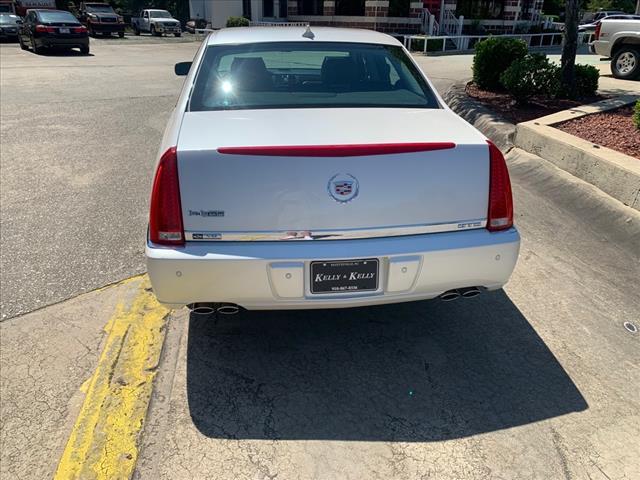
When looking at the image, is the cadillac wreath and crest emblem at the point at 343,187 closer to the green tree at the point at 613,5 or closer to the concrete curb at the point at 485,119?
the concrete curb at the point at 485,119

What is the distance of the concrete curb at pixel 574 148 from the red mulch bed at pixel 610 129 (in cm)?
15

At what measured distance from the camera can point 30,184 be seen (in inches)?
235

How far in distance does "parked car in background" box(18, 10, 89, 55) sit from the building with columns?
1445 centimetres

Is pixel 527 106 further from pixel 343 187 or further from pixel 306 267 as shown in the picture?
pixel 306 267

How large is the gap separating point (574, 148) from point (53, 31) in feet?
70.5

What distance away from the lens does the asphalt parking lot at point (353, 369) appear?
2482 mm

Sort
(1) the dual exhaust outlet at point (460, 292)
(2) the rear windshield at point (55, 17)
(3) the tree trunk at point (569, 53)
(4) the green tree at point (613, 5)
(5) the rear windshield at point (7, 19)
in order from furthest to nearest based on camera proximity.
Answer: (4) the green tree at point (613, 5) → (5) the rear windshield at point (7, 19) → (2) the rear windshield at point (55, 17) → (3) the tree trunk at point (569, 53) → (1) the dual exhaust outlet at point (460, 292)

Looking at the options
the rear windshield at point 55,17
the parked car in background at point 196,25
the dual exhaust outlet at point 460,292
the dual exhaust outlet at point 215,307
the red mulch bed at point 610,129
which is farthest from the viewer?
the parked car in background at point 196,25

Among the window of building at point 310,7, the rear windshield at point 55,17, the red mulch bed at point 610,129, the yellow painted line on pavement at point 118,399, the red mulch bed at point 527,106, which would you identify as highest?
the window of building at point 310,7

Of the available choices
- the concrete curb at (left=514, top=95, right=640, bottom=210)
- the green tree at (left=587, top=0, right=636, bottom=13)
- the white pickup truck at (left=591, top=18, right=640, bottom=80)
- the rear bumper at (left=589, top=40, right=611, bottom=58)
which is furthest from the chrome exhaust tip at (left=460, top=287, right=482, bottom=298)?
the green tree at (left=587, top=0, right=636, bottom=13)

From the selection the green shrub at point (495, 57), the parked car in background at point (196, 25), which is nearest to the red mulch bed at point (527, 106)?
the green shrub at point (495, 57)

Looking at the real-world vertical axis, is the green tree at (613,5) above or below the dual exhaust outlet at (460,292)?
above

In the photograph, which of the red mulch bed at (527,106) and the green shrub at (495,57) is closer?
the red mulch bed at (527,106)

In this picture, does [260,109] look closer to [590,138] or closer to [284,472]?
[284,472]
